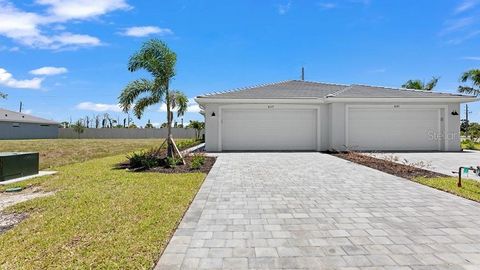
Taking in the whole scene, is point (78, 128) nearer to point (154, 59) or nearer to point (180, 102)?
point (180, 102)

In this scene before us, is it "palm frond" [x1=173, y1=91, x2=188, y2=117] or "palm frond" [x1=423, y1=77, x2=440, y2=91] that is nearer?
"palm frond" [x1=173, y1=91, x2=188, y2=117]

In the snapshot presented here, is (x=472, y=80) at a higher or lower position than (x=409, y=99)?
higher

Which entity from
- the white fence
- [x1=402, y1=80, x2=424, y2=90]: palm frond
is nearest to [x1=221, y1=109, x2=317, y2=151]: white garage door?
[x1=402, y1=80, x2=424, y2=90]: palm frond

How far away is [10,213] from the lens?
509 cm

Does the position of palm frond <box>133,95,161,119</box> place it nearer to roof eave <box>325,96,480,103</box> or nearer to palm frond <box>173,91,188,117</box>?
palm frond <box>173,91,188,117</box>

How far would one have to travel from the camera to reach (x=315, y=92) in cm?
1744

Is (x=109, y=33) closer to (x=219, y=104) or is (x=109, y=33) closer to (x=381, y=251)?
(x=219, y=104)

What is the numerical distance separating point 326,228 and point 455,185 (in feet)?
16.1

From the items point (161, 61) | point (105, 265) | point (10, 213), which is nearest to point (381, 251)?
point (105, 265)

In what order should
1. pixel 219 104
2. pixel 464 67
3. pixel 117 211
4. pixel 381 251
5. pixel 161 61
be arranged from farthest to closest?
pixel 464 67 < pixel 219 104 < pixel 161 61 < pixel 117 211 < pixel 381 251

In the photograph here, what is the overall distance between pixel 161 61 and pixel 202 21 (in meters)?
2.65

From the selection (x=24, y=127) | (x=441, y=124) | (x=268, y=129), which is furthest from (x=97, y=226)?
(x=24, y=127)

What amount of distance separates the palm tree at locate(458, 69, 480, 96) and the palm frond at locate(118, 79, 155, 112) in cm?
2243

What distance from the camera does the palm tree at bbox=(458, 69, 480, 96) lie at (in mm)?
20641
